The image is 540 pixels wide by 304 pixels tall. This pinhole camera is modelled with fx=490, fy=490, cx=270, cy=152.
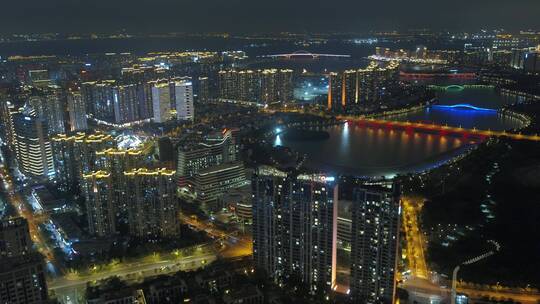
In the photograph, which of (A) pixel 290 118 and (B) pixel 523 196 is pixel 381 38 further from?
(B) pixel 523 196

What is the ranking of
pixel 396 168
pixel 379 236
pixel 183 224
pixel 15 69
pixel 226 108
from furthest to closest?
pixel 15 69
pixel 226 108
pixel 396 168
pixel 183 224
pixel 379 236

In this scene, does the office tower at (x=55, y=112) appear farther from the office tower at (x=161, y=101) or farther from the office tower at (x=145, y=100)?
the office tower at (x=161, y=101)

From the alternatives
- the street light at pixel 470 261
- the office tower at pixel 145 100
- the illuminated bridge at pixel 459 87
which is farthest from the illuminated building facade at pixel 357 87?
the street light at pixel 470 261

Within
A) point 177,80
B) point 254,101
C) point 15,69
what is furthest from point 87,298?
point 15,69

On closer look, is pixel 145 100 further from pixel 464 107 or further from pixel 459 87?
pixel 459 87

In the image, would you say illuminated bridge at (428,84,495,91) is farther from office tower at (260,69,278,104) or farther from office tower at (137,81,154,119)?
office tower at (137,81,154,119)

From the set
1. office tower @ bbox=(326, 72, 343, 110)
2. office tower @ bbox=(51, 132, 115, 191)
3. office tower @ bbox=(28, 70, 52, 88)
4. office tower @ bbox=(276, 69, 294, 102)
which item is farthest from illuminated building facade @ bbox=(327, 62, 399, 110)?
office tower @ bbox=(28, 70, 52, 88)

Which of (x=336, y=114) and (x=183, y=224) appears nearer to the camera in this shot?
(x=183, y=224)
